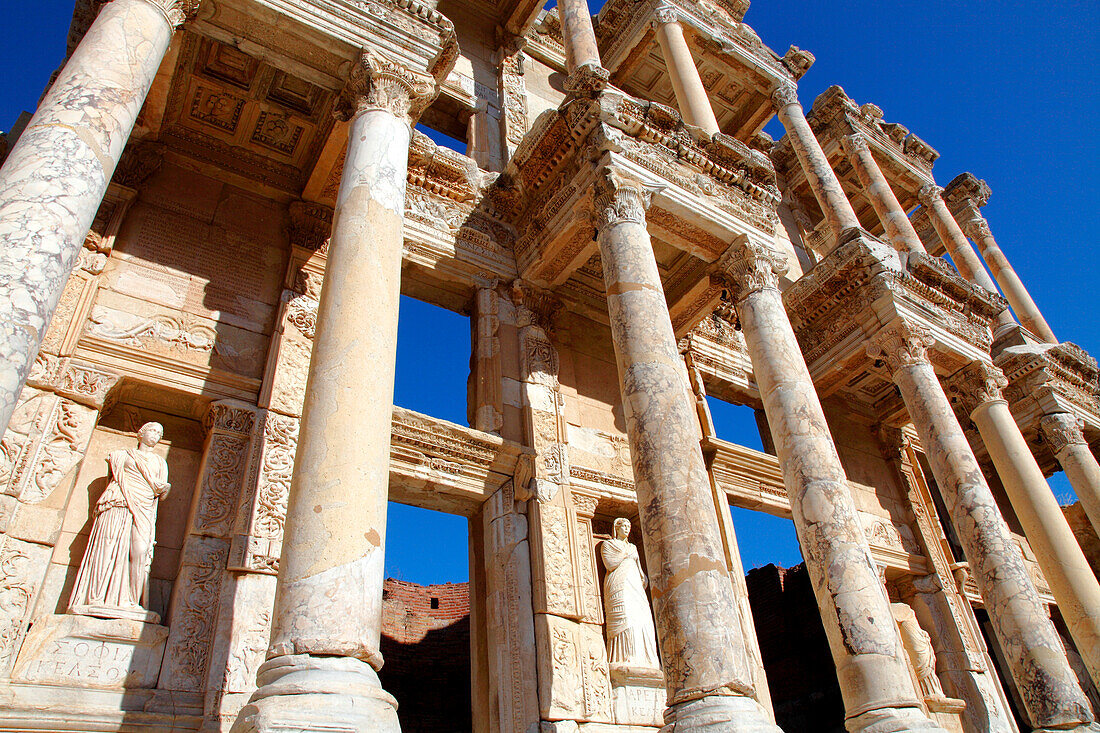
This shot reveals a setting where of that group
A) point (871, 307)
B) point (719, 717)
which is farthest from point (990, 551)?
point (719, 717)

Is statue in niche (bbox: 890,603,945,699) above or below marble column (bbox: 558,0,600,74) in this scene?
below

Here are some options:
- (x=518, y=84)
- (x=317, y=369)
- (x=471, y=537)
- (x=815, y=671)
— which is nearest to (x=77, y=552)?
(x=317, y=369)

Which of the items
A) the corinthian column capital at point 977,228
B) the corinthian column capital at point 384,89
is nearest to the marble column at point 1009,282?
the corinthian column capital at point 977,228

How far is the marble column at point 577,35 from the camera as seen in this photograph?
12695mm

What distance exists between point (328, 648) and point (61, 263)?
10.2ft

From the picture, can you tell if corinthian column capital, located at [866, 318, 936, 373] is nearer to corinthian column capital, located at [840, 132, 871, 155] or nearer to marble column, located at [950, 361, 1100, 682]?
marble column, located at [950, 361, 1100, 682]

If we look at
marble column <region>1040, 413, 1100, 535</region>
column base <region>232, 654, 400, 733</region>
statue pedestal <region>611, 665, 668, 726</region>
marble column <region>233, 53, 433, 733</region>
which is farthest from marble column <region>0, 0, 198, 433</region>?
marble column <region>1040, 413, 1100, 535</region>

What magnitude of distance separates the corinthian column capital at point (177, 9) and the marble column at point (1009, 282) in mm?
19610

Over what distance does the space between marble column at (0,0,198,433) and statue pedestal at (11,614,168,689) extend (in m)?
3.33

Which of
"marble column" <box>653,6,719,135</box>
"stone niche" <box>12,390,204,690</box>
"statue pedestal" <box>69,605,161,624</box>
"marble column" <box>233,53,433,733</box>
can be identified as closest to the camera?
"marble column" <box>233,53,433,733</box>

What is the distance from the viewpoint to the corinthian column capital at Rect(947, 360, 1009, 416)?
14.3 m

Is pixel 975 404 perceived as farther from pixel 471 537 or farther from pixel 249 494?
pixel 249 494

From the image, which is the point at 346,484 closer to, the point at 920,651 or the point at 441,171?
the point at 441,171

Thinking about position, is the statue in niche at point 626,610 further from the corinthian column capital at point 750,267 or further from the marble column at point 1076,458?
the marble column at point 1076,458
